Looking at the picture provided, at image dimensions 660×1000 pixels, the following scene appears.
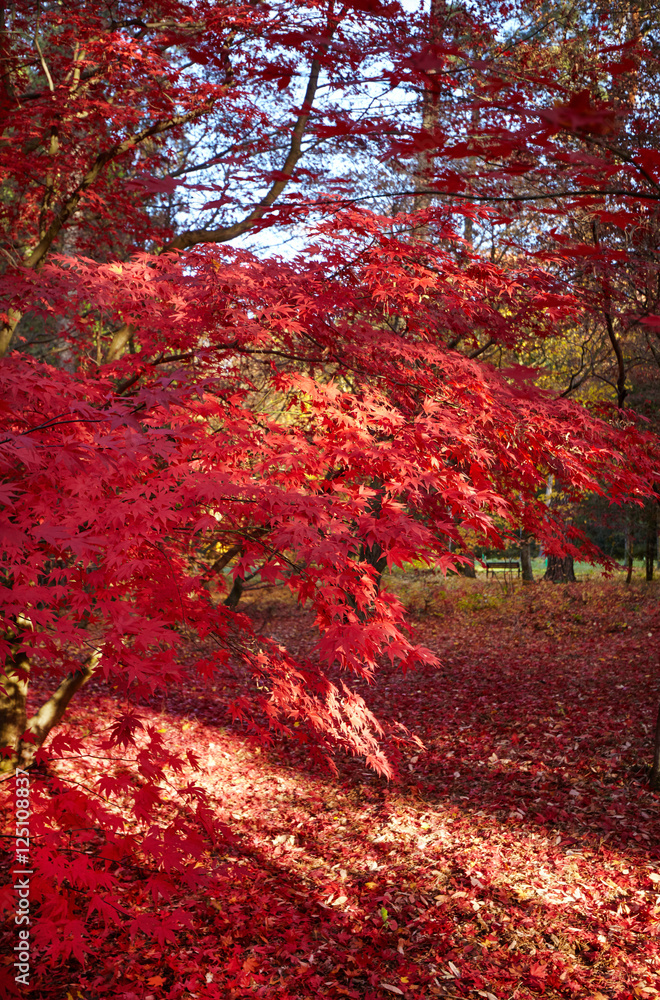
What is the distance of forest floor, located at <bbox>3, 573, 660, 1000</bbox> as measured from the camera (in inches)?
147

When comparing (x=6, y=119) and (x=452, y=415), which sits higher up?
(x=6, y=119)

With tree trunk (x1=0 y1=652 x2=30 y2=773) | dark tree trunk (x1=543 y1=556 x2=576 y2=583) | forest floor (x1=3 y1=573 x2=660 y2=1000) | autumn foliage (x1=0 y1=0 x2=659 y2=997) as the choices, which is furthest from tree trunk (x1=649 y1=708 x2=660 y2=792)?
dark tree trunk (x1=543 y1=556 x2=576 y2=583)

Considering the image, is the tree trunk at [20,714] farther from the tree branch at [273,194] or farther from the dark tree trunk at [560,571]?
the dark tree trunk at [560,571]

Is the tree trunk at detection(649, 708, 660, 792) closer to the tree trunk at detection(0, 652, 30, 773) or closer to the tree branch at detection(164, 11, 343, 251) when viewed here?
the tree trunk at detection(0, 652, 30, 773)

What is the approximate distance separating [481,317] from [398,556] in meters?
2.89

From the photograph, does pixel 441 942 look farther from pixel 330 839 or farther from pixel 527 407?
pixel 527 407

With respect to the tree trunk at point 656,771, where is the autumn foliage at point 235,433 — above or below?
above

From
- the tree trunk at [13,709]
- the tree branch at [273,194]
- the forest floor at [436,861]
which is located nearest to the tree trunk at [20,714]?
the tree trunk at [13,709]

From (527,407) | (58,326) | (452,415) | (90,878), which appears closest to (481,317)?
(527,407)

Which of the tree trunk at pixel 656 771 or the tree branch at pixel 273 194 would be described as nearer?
the tree trunk at pixel 656 771

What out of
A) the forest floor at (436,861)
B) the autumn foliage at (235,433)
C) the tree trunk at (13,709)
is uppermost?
the autumn foliage at (235,433)

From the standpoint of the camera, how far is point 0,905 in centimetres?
286

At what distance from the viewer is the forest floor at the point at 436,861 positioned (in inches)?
147

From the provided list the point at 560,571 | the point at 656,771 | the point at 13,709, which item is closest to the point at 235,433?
the point at 13,709
